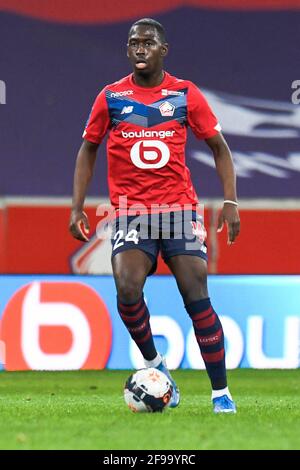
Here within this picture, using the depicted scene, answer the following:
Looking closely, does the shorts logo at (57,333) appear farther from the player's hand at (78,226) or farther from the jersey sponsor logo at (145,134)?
the jersey sponsor logo at (145,134)

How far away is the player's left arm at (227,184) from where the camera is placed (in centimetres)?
632

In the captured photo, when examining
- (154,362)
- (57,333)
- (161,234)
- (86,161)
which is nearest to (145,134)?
(86,161)

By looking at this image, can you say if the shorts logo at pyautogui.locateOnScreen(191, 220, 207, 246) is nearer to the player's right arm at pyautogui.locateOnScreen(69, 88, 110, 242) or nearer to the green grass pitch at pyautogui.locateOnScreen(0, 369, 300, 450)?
the player's right arm at pyautogui.locateOnScreen(69, 88, 110, 242)

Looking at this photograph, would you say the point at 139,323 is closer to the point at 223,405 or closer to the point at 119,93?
the point at 223,405

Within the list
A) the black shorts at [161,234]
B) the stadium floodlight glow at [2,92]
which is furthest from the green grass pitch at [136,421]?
the stadium floodlight glow at [2,92]

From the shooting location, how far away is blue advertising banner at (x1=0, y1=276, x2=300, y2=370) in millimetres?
9820

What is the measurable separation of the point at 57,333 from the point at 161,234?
3.57 meters

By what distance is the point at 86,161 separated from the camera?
21.7 feet

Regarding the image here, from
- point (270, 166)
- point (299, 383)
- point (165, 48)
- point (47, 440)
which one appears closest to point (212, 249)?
point (270, 166)

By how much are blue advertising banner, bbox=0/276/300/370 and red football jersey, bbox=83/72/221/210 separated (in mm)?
3502

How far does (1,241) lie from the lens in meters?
13.1

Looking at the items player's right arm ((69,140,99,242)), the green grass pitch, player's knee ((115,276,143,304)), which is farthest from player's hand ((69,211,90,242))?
the green grass pitch

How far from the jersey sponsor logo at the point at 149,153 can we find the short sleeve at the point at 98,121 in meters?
0.25

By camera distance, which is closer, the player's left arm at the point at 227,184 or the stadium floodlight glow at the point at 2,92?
the player's left arm at the point at 227,184
